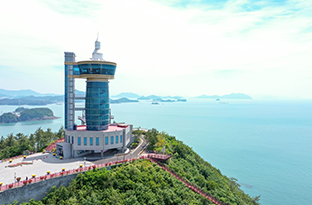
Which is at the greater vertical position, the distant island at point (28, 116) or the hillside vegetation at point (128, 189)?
the hillside vegetation at point (128, 189)

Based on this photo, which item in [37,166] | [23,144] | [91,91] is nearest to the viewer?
[37,166]

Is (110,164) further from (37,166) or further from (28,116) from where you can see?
(28,116)

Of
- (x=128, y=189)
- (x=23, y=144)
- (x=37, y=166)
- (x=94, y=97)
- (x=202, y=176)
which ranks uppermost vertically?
(x=94, y=97)

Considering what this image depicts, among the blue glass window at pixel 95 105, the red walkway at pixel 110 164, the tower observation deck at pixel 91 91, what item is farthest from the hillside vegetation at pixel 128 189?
the tower observation deck at pixel 91 91

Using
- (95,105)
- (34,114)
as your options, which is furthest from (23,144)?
(34,114)

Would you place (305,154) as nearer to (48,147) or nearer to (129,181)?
(129,181)

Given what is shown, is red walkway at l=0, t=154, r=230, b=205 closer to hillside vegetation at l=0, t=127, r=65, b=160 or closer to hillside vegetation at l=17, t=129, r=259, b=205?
hillside vegetation at l=17, t=129, r=259, b=205

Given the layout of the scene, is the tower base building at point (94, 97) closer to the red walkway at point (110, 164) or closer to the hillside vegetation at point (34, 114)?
the red walkway at point (110, 164)

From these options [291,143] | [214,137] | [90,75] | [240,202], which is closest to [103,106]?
[90,75]

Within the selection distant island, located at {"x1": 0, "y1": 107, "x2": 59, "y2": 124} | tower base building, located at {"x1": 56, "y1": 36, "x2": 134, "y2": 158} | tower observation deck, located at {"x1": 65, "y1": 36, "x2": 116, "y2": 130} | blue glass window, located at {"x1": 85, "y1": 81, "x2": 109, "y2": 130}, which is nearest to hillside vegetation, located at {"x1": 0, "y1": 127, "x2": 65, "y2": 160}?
tower base building, located at {"x1": 56, "y1": 36, "x2": 134, "y2": 158}
